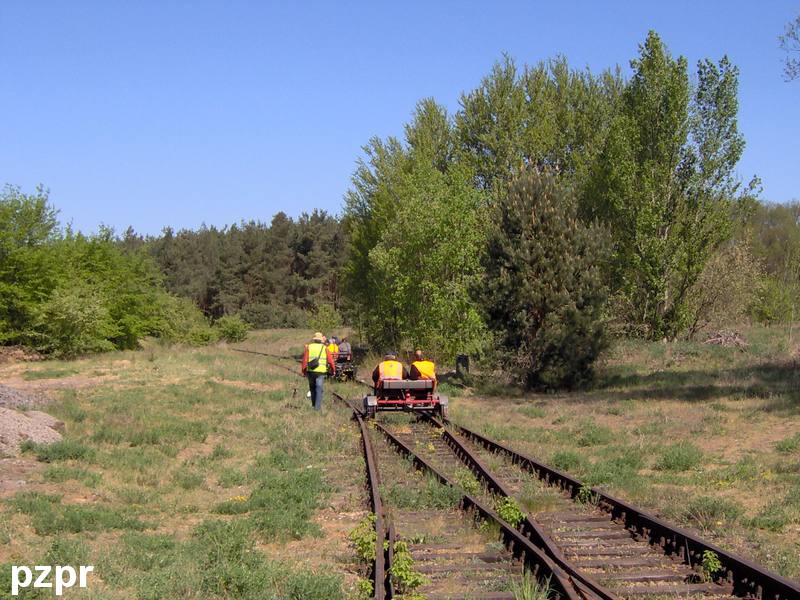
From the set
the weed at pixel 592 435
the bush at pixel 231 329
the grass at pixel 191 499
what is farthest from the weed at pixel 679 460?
the bush at pixel 231 329

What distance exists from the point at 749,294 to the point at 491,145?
16003mm

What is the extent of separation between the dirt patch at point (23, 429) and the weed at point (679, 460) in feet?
32.4

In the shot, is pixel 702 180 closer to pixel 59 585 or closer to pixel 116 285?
pixel 116 285

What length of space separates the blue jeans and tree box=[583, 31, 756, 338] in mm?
20803

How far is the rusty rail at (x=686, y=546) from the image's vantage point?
6160 mm

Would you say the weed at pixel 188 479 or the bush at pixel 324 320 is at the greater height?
the bush at pixel 324 320

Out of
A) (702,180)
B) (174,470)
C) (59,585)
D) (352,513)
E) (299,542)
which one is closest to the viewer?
(59,585)

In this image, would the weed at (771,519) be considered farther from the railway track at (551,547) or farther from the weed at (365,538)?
the weed at (365,538)

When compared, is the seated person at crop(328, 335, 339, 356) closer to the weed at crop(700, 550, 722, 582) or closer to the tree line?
the tree line

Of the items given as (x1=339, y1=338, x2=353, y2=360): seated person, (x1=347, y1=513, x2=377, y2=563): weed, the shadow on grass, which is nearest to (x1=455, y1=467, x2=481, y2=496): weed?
(x1=347, y1=513, x2=377, y2=563): weed

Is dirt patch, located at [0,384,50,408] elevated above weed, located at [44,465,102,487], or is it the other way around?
dirt patch, located at [0,384,50,408]

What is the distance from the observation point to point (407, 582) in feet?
21.1

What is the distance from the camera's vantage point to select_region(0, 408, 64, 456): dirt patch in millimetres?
11781

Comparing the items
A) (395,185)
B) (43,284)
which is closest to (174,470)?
(43,284)
